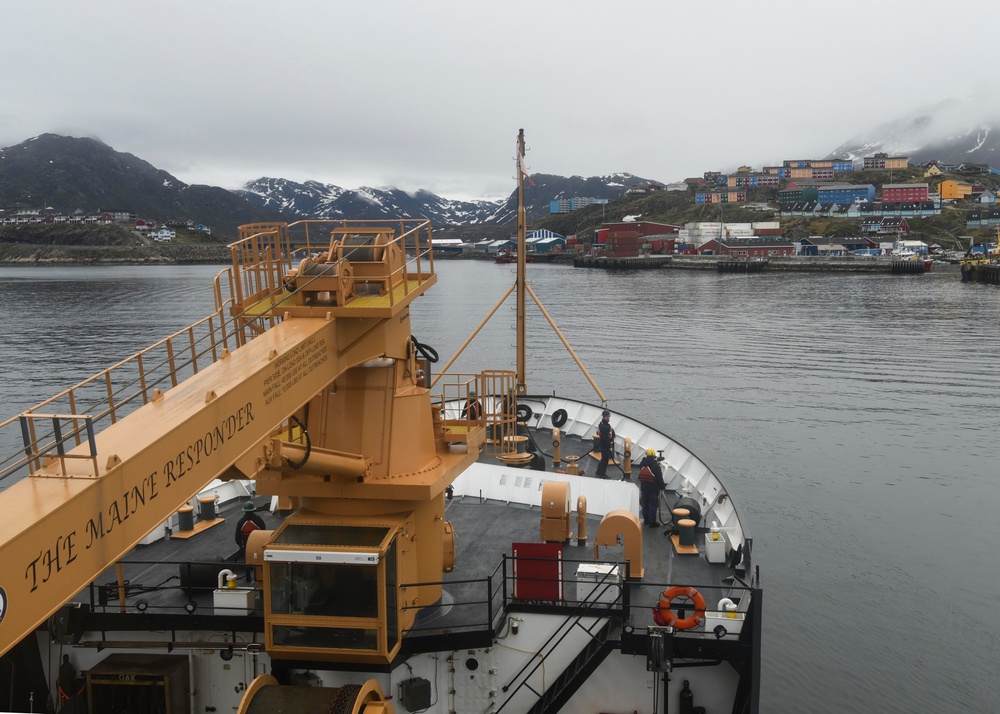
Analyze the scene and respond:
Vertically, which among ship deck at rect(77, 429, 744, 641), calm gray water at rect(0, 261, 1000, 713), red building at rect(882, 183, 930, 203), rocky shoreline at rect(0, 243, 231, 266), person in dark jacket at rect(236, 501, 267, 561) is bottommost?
calm gray water at rect(0, 261, 1000, 713)

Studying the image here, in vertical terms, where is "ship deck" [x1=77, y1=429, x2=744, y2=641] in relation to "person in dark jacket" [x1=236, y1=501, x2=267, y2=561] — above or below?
below

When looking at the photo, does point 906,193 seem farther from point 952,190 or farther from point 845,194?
point 952,190

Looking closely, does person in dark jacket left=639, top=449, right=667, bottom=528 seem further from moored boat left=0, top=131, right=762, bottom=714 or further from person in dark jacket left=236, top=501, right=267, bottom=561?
person in dark jacket left=236, top=501, right=267, bottom=561

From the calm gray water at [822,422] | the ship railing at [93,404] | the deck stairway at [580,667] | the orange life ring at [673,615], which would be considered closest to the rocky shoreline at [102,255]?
the calm gray water at [822,422]

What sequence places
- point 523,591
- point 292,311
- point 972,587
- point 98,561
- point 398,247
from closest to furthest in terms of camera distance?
point 98,561, point 292,311, point 398,247, point 523,591, point 972,587

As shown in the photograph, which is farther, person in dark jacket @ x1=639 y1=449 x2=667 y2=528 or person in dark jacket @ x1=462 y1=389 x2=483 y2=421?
person in dark jacket @ x1=639 y1=449 x2=667 y2=528

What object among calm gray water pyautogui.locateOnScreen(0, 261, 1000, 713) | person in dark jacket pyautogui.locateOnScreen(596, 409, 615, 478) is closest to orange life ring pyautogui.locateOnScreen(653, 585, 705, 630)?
calm gray water pyautogui.locateOnScreen(0, 261, 1000, 713)

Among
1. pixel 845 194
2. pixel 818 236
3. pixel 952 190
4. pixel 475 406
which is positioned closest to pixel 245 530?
pixel 475 406

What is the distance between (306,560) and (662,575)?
596cm

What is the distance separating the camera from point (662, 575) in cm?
1196

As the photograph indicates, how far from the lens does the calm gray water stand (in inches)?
648

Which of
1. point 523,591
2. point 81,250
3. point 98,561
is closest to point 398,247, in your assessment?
point 523,591

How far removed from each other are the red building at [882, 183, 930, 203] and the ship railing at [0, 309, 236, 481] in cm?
17612

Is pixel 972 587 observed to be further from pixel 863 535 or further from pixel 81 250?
pixel 81 250
